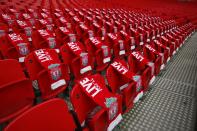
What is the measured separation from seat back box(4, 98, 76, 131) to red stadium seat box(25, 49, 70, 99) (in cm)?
25

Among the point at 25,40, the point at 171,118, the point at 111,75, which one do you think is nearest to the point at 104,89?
the point at 111,75

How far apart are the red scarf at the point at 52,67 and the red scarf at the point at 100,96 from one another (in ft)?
0.53

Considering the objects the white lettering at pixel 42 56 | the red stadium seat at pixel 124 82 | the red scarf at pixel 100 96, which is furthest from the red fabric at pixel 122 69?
the white lettering at pixel 42 56

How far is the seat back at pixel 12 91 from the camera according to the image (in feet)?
1.51

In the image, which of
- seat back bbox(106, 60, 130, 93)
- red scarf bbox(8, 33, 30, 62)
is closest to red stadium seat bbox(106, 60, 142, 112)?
seat back bbox(106, 60, 130, 93)

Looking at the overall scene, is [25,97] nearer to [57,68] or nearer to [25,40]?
[57,68]

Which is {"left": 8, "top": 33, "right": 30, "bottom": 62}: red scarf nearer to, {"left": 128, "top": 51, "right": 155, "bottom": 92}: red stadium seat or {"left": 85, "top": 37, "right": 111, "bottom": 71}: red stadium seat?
{"left": 85, "top": 37, "right": 111, "bottom": 71}: red stadium seat

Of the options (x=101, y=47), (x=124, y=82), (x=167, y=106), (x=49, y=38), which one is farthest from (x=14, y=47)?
(x=167, y=106)

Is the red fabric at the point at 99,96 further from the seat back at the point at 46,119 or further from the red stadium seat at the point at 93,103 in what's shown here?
the seat back at the point at 46,119

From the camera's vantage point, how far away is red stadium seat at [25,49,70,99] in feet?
1.90

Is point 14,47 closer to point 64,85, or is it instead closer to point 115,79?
point 64,85

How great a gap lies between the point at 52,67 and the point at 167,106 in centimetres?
50

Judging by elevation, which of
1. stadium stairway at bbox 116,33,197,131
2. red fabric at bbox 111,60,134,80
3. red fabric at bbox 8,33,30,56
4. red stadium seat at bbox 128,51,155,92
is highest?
red fabric at bbox 8,33,30,56

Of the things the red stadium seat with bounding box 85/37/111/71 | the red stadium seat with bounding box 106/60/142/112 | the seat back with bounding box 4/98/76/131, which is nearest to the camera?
the seat back with bounding box 4/98/76/131
